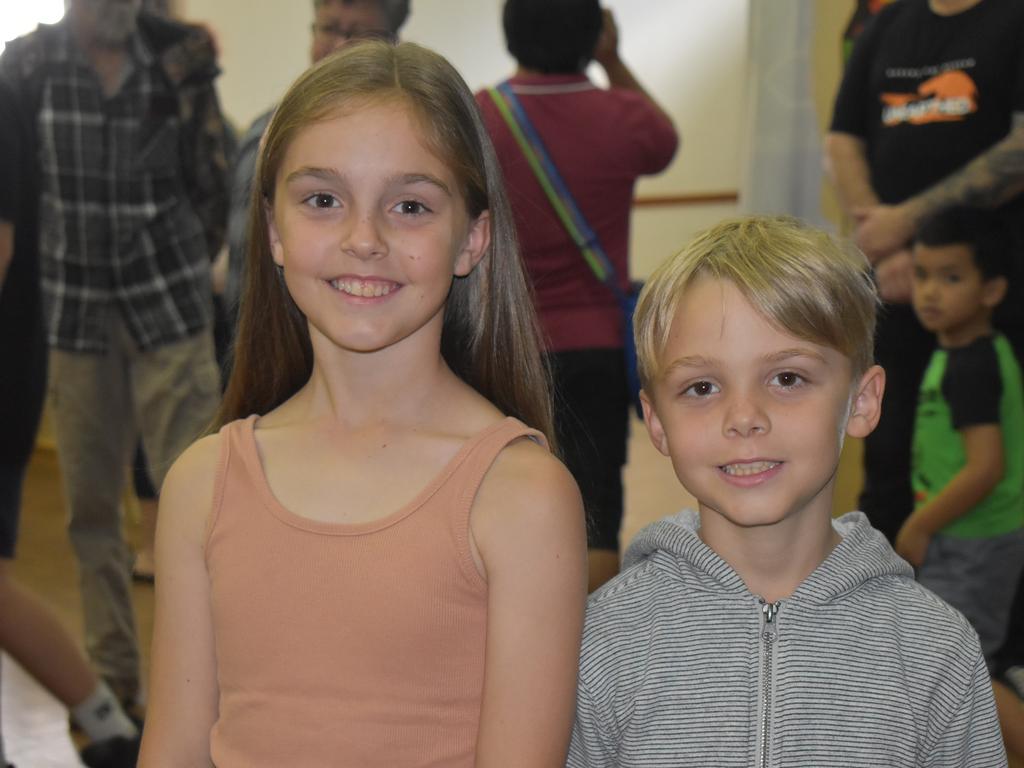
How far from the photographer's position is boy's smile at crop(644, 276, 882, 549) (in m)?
1.40

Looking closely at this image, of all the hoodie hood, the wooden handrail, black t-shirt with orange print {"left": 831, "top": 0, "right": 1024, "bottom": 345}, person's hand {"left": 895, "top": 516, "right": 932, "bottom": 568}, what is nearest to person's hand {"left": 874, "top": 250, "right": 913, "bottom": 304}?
black t-shirt with orange print {"left": 831, "top": 0, "right": 1024, "bottom": 345}

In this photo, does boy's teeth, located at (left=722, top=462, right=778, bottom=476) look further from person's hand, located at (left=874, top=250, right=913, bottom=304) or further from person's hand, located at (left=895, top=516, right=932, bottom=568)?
person's hand, located at (left=874, top=250, right=913, bottom=304)

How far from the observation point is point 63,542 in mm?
4770

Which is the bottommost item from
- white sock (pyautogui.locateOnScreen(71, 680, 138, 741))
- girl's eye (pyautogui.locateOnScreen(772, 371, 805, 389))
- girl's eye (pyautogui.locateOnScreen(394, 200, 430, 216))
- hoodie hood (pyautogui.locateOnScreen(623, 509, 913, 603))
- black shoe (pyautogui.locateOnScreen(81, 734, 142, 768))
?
black shoe (pyautogui.locateOnScreen(81, 734, 142, 768))

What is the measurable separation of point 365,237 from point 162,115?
1.78 m

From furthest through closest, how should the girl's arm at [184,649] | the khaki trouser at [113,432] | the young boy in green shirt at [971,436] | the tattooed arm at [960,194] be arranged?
the khaki trouser at [113,432] < the young boy in green shirt at [971,436] < the tattooed arm at [960,194] < the girl's arm at [184,649]

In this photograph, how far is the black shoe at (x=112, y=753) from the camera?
8.89 feet

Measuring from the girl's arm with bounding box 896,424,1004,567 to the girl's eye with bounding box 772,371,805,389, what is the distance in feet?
4.87

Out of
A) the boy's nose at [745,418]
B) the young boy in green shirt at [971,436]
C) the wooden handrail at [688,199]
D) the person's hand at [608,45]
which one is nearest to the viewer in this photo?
the boy's nose at [745,418]

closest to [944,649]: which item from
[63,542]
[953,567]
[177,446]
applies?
[953,567]

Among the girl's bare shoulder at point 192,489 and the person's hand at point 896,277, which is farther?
the person's hand at point 896,277

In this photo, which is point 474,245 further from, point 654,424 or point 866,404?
point 866,404

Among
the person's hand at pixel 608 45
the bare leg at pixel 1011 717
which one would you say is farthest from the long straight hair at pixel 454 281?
the person's hand at pixel 608 45

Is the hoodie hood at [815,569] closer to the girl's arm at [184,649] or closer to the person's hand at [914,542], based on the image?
the girl's arm at [184,649]
